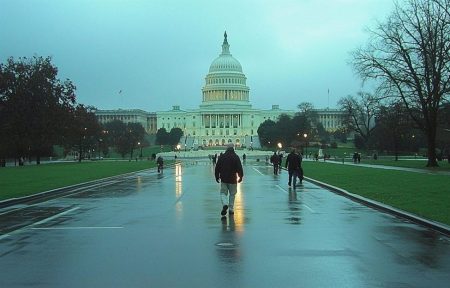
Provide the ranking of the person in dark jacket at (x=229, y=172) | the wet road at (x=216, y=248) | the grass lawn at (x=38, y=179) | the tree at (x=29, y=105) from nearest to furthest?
the wet road at (x=216, y=248) → the person in dark jacket at (x=229, y=172) → the grass lawn at (x=38, y=179) → the tree at (x=29, y=105)

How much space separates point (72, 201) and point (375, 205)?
33.3 feet

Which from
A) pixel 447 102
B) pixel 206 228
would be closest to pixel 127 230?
pixel 206 228

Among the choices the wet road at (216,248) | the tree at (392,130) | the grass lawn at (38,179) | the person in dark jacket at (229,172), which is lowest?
the wet road at (216,248)

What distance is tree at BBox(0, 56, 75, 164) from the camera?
63.2m

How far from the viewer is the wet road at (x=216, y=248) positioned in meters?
7.92

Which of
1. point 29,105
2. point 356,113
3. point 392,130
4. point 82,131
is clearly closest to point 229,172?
point 29,105

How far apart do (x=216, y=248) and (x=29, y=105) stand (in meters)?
58.1

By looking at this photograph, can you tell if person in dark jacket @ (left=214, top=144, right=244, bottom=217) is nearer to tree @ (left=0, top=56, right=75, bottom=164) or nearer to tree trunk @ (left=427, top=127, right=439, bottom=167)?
tree trunk @ (left=427, top=127, right=439, bottom=167)

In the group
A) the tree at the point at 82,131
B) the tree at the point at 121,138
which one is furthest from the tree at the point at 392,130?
the tree at the point at 121,138

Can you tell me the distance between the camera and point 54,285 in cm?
754

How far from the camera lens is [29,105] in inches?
2525

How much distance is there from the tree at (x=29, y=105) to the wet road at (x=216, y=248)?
161 ft

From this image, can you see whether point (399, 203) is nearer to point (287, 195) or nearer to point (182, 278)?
point (287, 195)

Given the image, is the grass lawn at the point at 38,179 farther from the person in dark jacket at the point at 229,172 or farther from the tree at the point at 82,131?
the tree at the point at 82,131
